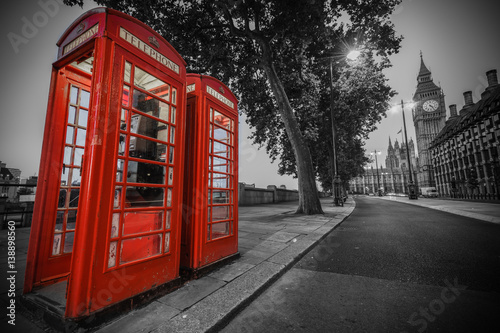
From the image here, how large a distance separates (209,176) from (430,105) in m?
106

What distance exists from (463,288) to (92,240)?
414 cm

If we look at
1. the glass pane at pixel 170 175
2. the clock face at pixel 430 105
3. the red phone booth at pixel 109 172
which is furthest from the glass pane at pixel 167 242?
the clock face at pixel 430 105

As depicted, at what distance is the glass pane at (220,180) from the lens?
11.0 ft

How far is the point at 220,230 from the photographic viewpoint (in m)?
3.42

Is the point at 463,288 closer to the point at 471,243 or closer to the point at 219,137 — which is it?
the point at 471,243

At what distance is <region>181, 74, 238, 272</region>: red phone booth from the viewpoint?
2.91 metres

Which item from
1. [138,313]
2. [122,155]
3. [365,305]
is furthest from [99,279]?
[365,305]

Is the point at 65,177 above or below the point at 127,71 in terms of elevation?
below

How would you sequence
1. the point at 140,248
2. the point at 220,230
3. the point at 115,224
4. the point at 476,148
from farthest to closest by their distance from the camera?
the point at 476,148 < the point at 220,230 < the point at 140,248 < the point at 115,224

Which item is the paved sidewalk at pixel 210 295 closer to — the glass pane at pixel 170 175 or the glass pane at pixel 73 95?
the glass pane at pixel 170 175

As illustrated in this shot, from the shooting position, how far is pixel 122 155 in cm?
214

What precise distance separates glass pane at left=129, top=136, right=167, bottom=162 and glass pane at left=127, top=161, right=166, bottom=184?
9cm

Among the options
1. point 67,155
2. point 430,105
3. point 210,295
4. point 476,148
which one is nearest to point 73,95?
point 67,155

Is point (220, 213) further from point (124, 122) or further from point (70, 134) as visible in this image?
point (70, 134)
